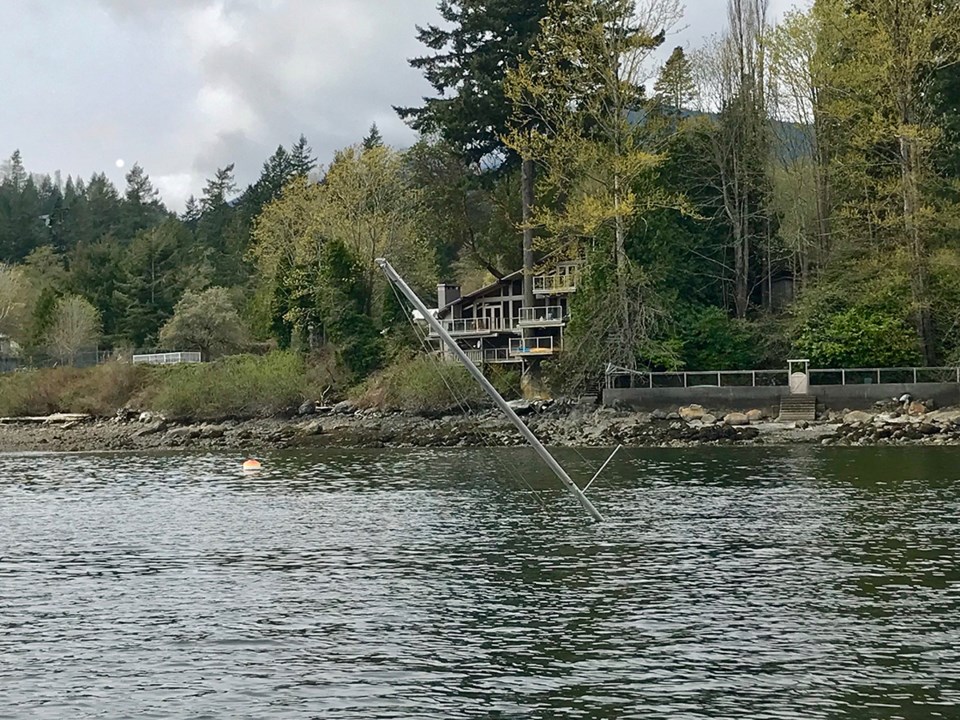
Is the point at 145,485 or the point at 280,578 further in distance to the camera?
the point at 145,485

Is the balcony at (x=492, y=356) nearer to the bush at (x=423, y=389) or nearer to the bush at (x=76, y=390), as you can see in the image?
the bush at (x=423, y=389)

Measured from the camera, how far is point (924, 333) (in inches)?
2704

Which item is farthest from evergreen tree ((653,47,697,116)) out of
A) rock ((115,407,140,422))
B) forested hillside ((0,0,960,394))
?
rock ((115,407,140,422))

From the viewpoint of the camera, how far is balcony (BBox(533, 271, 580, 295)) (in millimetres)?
79375

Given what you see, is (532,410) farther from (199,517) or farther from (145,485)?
(199,517)

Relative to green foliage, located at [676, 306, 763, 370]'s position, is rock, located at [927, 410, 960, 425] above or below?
below

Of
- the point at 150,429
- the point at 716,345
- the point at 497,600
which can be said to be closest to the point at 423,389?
the point at 716,345

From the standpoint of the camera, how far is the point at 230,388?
86500 millimetres

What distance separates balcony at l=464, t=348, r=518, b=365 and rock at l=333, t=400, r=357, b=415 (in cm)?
839

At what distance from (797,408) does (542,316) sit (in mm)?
20573

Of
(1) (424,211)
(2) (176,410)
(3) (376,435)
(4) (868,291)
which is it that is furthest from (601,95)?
(2) (176,410)

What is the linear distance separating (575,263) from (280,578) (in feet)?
159

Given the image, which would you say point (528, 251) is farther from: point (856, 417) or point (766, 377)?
point (856, 417)

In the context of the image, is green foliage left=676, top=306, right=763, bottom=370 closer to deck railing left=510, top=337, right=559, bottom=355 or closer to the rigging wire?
deck railing left=510, top=337, right=559, bottom=355
